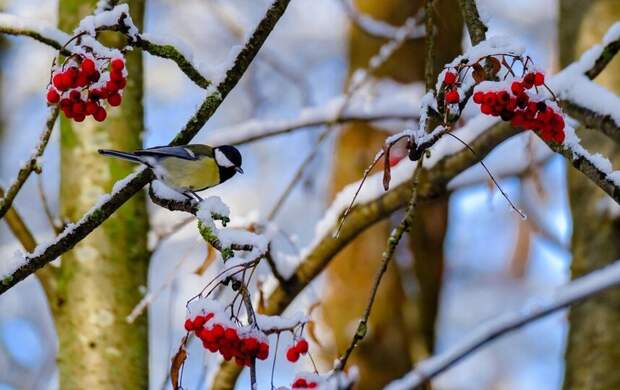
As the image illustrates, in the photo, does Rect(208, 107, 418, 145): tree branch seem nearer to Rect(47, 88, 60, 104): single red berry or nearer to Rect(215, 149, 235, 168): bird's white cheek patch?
Rect(215, 149, 235, 168): bird's white cheek patch

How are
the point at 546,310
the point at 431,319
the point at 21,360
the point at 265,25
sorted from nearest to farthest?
the point at 546,310 → the point at 265,25 → the point at 431,319 → the point at 21,360

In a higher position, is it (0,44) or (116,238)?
(0,44)

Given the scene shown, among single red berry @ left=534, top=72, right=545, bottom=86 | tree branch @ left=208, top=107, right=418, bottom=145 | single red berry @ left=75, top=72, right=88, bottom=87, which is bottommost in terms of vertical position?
single red berry @ left=534, top=72, right=545, bottom=86

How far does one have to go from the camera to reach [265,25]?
5.36 ft

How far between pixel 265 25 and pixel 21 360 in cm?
589

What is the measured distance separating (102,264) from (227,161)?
1.86ft

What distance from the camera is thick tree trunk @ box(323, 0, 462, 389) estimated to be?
3.67 metres

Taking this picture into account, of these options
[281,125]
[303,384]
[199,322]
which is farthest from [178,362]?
[281,125]

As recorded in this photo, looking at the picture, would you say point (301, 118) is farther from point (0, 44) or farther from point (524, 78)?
point (0, 44)

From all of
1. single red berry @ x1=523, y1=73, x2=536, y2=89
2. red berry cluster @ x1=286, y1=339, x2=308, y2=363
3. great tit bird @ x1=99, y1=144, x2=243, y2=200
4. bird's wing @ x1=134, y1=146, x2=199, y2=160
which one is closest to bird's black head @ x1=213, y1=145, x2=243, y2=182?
great tit bird @ x1=99, y1=144, x2=243, y2=200

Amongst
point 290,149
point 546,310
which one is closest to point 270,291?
point 546,310

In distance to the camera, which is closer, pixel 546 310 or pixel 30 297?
pixel 546 310

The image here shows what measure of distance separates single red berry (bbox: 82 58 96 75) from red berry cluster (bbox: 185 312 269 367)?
502 millimetres

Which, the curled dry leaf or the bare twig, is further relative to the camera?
the curled dry leaf
